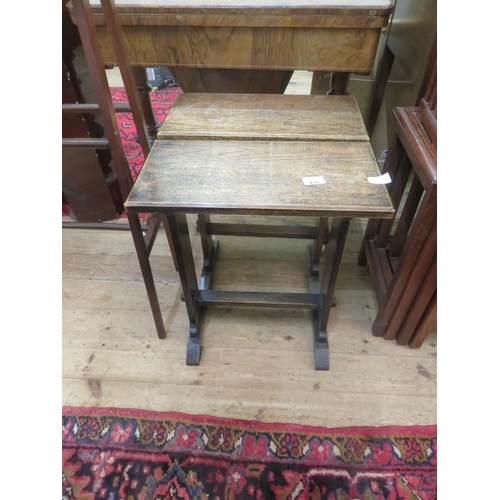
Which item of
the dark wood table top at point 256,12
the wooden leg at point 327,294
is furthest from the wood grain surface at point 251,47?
the wooden leg at point 327,294

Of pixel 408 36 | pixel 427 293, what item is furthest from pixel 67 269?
pixel 408 36

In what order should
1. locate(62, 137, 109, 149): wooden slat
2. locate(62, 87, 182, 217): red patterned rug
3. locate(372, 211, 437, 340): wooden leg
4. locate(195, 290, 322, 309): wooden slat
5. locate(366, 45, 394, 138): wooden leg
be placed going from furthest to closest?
locate(62, 87, 182, 217): red patterned rug < locate(366, 45, 394, 138): wooden leg < locate(195, 290, 322, 309): wooden slat < locate(62, 137, 109, 149): wooden slat < locate(372, 211, 437, 340): wooden leg

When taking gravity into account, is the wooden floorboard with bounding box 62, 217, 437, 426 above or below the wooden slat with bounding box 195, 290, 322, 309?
below

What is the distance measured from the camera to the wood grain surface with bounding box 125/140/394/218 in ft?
2.29

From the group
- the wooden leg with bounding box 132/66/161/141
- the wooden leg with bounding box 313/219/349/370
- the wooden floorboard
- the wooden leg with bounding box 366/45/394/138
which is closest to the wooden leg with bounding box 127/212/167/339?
the wooden floorboard

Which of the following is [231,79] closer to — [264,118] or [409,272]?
[264,118]

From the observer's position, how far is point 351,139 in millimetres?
885

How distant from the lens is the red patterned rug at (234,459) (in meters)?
0.91

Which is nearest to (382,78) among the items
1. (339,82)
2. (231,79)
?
(339,82)

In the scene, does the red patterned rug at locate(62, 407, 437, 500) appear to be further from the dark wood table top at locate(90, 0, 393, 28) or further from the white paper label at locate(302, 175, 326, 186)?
the dark wood table top at locate(90, 0, 393, 28)

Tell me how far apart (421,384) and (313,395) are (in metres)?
0.35

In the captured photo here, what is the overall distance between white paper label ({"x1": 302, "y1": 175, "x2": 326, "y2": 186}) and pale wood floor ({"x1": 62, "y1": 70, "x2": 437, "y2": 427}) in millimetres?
648

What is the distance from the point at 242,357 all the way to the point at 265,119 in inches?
29.6

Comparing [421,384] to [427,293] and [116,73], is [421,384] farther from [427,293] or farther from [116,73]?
[116,73]
